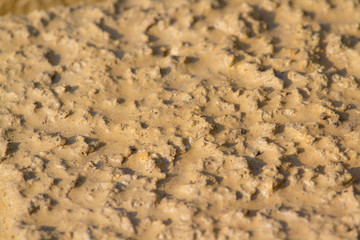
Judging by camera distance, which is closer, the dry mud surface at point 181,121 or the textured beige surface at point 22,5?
the dry mud surface at point 181,121

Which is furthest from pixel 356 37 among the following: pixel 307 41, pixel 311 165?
pixel 311 165

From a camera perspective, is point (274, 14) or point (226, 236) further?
point (274, 14)

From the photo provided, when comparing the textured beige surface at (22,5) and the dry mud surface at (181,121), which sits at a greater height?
the dry mud surface at (181,121)

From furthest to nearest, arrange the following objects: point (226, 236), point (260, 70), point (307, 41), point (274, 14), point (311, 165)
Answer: point (274, 14)
point (307, 41)
point (260, 70)
point (311, 165)
point (226, 236)

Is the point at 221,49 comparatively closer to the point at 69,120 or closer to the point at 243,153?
the point at 243,153

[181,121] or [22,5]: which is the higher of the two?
[181,121]

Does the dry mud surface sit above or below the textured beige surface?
above

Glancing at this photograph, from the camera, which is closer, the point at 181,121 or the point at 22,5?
the point at 181,121

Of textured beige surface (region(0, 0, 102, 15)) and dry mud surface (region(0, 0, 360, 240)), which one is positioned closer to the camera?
dry mud surface (region(0, 0, 360, 240))
